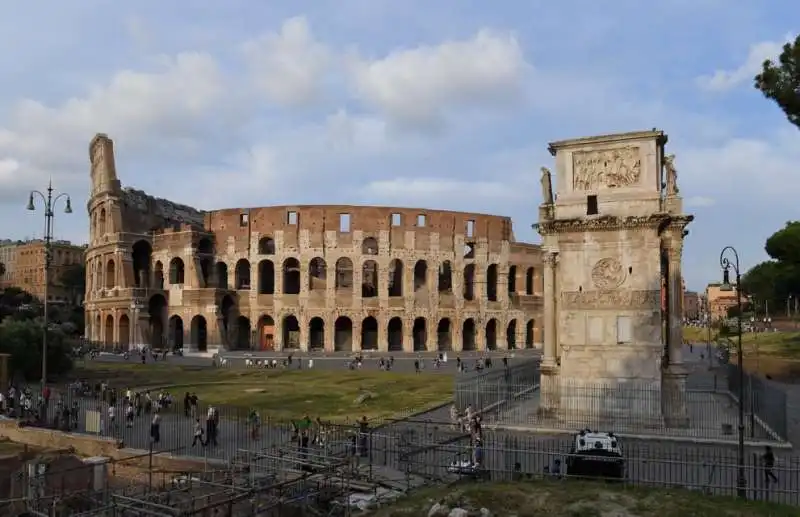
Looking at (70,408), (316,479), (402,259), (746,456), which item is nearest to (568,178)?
(746,456)

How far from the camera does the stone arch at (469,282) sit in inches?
2418

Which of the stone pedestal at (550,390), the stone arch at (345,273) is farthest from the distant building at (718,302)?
the stone pedestal at (550,390)

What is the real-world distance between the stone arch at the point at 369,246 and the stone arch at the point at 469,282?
8.51 m

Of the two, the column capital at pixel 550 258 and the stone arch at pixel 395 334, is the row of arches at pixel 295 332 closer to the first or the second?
the stone arch at pixel 395 334

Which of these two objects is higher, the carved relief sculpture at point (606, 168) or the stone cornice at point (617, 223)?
the carved relief sculpture at point (606, 168)

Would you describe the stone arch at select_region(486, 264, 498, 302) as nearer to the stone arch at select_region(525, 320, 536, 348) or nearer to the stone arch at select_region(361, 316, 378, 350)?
the stone arch at select_region(525, 320, 536, 348)

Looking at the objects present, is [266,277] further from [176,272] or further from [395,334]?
[395,334]

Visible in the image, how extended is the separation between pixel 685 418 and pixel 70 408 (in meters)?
18.5

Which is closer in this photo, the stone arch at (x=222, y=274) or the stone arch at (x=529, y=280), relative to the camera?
the stone arch at (x=222, y=274)

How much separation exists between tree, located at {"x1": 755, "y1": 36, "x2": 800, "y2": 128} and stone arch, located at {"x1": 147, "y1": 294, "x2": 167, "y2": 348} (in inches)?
1945

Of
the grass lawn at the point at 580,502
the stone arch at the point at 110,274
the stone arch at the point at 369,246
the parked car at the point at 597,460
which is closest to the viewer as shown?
the grass lawn at the point at 580,502

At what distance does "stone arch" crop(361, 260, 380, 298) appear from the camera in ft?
202

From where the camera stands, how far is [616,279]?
19.6 meters

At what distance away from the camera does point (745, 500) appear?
1126cm
